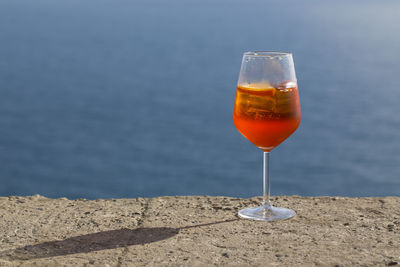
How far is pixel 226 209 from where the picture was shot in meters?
2.24

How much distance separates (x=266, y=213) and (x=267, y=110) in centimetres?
40

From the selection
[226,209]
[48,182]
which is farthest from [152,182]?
[226,209]

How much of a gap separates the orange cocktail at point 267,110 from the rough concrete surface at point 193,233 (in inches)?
13.1

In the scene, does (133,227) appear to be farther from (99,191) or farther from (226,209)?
(99,191)

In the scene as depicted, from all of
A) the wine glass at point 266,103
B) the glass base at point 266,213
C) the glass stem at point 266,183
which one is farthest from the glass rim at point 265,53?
the glass base at point 266,213

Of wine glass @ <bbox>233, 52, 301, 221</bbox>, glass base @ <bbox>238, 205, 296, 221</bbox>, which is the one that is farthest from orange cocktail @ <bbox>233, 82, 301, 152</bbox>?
glass base @ <bbox>238, 205, 296, 221</bbox>

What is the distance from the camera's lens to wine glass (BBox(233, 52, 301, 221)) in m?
2.08

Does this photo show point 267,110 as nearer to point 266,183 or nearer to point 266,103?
point 266,103

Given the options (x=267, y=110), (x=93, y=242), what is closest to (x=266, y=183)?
(x=267, y=110)

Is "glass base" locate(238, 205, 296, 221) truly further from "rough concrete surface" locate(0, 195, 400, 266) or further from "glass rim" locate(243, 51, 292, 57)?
"glass rim" locate(243, 51, 292, 57)

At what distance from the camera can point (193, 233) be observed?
1.92 meters

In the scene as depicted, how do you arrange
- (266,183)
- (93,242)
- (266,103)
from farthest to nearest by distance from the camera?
(266,183), (266,103), (93,242)

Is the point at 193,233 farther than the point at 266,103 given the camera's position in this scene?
No

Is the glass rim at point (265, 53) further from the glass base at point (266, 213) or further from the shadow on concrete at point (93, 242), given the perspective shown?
the shadow on concrete at point (93, 242)
